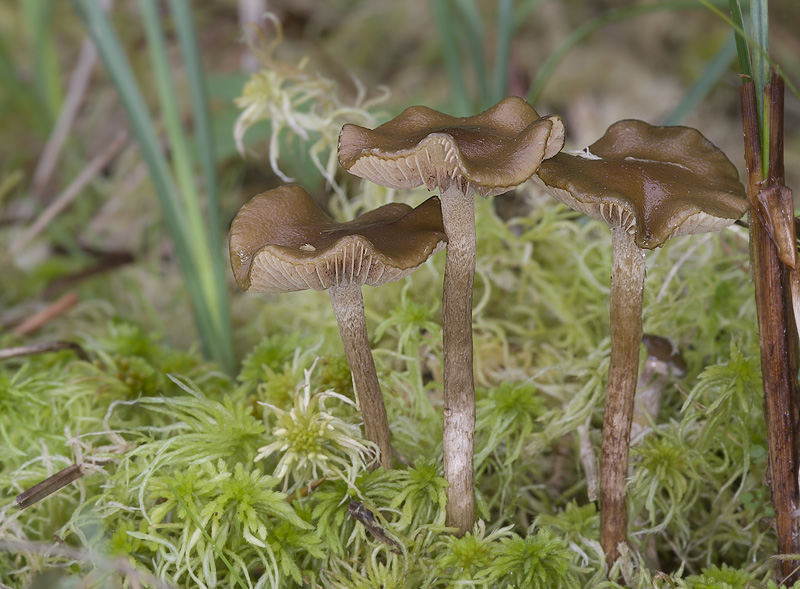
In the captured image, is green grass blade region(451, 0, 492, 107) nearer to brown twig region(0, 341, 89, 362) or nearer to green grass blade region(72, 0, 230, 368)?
green grass blade region(72, 0, 230, 368)

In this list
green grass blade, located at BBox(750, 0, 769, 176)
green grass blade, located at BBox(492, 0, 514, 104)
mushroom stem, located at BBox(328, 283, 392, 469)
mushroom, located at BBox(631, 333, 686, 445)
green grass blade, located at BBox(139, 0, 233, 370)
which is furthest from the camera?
green grass blade, located at BBox(492, 0, 514, 104)

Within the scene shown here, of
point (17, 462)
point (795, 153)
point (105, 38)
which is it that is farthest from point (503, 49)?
point (795, 153)

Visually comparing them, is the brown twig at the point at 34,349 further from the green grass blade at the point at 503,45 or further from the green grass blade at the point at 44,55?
the green grass blade at the point at 44,55

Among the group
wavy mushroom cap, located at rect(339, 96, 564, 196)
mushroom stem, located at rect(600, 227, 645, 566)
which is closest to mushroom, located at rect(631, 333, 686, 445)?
mushroom stem, located at rect(600, 227, 645, 566)

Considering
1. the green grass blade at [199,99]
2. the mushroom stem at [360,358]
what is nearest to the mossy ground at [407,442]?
the mushroom stem at [360,358]

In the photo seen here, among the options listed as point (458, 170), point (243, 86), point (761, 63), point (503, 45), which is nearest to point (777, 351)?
point (761, 63)

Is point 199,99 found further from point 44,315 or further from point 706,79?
point 706,79
